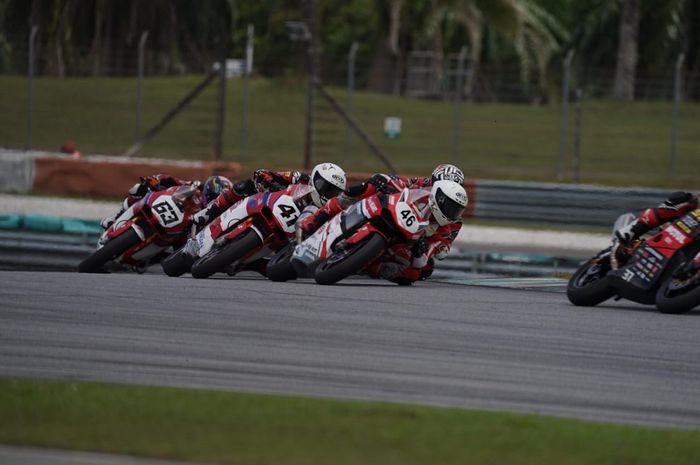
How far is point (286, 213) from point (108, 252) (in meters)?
1.77

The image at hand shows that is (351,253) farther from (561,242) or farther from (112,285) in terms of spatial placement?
(561,242)

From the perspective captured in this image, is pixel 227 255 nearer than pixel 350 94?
Yes

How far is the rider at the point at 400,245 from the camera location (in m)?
11.5

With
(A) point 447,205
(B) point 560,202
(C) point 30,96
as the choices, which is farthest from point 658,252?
(C) point 30,96

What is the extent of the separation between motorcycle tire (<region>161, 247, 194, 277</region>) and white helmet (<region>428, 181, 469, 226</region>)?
7.94ft

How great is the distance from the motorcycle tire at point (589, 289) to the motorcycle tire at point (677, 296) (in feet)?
1.39

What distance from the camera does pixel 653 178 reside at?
23.1m

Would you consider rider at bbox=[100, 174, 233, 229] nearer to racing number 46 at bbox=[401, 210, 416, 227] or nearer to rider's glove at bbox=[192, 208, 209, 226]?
rider's glove at bbox=[192, 208, 209, 226]

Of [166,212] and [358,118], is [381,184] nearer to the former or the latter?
[166,212]

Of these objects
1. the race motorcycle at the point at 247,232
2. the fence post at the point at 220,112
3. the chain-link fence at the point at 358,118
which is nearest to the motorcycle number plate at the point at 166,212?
the race motorcycle at the point at 247,232

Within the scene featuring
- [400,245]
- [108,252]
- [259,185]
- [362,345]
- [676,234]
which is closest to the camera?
[362,345]

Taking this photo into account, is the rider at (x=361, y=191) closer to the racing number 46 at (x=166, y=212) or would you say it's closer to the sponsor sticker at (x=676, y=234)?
the racing number 46 at (x=166, y=212)

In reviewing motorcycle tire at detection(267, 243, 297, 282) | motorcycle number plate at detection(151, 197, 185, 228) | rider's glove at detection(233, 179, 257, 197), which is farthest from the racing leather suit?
motorcycle tire at detection(267, 243, 297, 282)

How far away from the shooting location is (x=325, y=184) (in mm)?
11703
